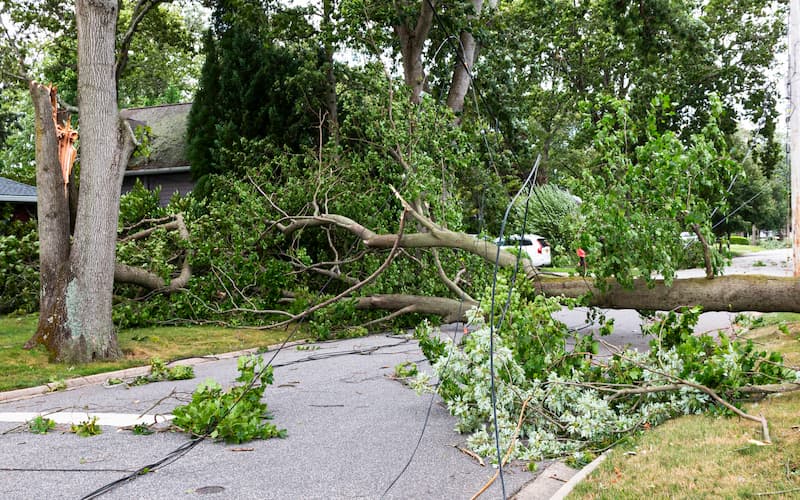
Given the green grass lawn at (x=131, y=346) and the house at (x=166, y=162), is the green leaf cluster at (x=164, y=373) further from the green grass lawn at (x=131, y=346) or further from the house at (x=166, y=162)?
the house at (x=166, y=162)

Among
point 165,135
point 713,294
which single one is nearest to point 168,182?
point 165,135

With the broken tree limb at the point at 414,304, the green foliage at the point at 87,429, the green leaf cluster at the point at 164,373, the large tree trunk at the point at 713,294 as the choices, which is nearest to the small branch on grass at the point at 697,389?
the large tree trunk at the point at 713,294

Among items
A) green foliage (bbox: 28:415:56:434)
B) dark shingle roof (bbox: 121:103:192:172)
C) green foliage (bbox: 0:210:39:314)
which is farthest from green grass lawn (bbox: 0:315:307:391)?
dark shingle roof (bbox: 121:103:192:172)

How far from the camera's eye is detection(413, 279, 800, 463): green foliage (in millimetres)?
5102

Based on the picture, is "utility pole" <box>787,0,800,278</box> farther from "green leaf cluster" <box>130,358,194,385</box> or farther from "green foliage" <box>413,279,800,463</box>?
"green leaf cluster" <box>130,358,194,385</box>

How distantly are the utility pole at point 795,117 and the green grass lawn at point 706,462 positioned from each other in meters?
5.75

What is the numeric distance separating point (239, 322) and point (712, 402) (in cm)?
904

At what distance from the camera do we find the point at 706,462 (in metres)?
4.16

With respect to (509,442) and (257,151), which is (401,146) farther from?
(509,442)

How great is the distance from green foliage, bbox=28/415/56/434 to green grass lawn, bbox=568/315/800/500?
14.7 feet

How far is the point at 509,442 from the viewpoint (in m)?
5.22

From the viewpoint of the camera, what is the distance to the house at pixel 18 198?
18969 mm

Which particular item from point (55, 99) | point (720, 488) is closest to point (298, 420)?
point (720, 488)

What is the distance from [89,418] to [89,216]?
4.25 metres
